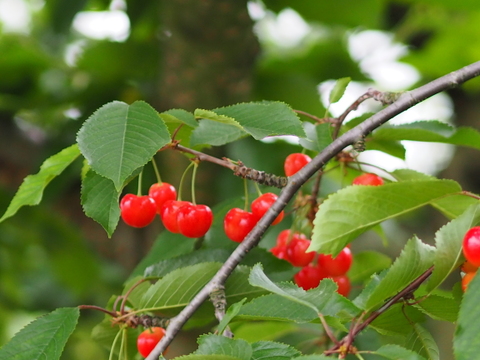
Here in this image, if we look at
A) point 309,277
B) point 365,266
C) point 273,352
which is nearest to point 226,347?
point 273,352

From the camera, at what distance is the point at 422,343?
649mm

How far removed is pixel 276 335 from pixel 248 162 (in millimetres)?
445

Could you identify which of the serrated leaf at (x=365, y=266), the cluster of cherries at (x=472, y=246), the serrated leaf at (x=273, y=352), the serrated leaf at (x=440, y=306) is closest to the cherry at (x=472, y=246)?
the cluster of cherries at (x=472, y=246)

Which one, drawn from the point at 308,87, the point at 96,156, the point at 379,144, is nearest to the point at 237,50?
the point at 308,87

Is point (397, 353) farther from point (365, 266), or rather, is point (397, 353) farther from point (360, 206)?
point (365, 266)

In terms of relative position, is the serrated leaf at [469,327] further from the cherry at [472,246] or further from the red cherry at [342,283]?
the red cherry at [342,283]

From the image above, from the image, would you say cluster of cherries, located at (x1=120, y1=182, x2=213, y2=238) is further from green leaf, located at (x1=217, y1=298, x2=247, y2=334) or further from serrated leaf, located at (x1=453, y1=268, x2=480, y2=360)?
serrated leaf, located at (x1=453, y1=268, x2=480, y2=360)

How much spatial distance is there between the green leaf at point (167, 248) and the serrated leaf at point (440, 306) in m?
0.43

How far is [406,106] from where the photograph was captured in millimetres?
721

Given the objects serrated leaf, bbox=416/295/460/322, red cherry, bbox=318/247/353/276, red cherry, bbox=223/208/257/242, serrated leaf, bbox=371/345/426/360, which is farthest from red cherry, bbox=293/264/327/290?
serrated leaf, bbox=371/345/426/360

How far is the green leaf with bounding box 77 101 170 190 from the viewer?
25.4 inches

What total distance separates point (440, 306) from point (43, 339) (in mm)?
504

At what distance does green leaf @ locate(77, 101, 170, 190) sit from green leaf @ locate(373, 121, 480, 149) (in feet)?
1.30

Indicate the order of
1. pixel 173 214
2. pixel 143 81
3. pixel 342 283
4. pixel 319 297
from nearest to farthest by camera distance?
pixel 319 297, pixel 173 214, pixel 342 283, pixel 143 81
